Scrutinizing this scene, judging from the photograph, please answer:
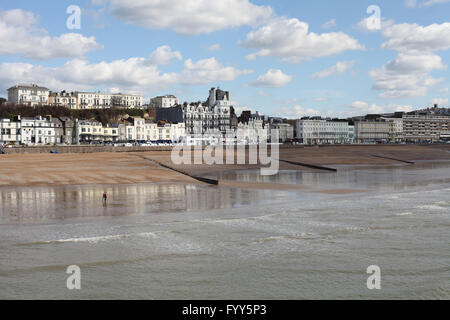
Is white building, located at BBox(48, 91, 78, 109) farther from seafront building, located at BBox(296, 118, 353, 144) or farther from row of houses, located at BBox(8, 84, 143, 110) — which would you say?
seafront building, located at BBox(296, 118, 353, 144)

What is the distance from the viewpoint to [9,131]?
77.9 metres

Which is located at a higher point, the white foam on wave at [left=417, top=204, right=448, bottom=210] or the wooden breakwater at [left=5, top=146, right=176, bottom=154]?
the wooden breakwater at [left=5, top=146, right=176, bottom=154]

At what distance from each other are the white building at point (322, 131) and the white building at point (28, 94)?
2783 inches

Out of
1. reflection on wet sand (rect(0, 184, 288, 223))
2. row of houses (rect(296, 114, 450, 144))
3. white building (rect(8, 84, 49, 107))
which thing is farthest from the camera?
row of houses (rect(296, 114, 450, 144))

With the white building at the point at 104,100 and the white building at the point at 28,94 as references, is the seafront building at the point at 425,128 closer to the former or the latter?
the white building at the point at 104,100

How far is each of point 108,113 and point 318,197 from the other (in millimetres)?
86798

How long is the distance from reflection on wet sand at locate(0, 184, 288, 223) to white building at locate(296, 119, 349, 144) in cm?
10954

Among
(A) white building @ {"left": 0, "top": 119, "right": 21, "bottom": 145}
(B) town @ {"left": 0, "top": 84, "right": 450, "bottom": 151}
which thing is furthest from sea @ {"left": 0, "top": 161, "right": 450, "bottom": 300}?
(A) white building @ {"left": 0, "top": 119, "right": 21, "bottom": 145}

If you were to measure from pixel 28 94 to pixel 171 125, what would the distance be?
39754 millimetres

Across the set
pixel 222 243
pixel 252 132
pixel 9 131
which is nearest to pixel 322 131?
pixel 252 132

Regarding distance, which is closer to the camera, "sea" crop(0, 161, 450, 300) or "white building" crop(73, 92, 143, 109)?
"sea" crop(0, 161, 450, 300)

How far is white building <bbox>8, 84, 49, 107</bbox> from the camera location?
110438mm

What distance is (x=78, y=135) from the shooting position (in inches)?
3329
